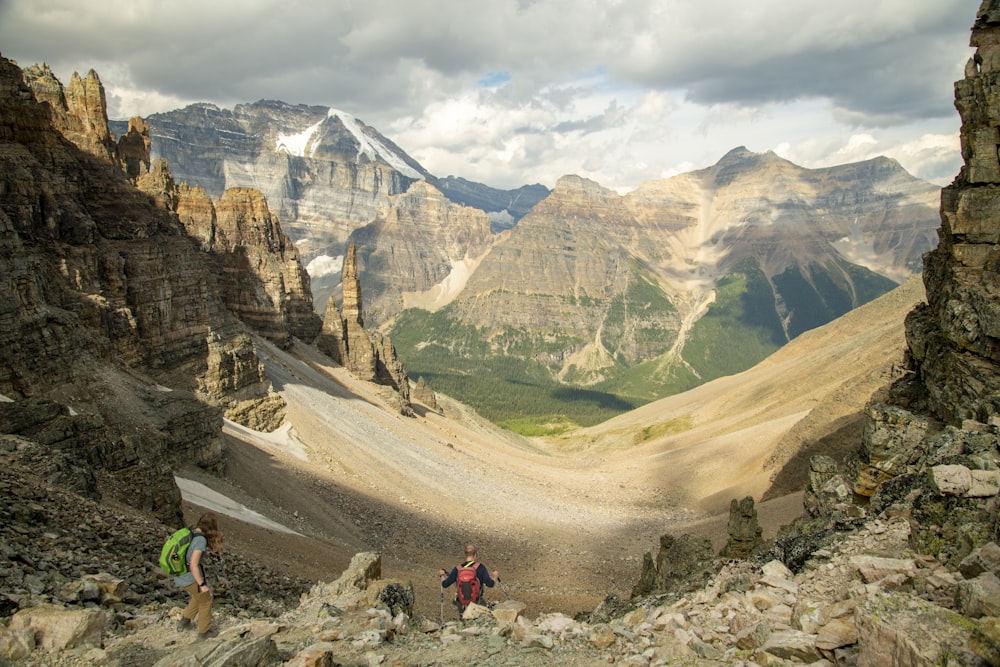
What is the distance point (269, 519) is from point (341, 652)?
24.5 metres

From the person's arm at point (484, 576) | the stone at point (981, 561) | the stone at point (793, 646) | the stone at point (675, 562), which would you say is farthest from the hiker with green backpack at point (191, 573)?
the stone at point (675, 562)

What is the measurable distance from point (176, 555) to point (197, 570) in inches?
25.8

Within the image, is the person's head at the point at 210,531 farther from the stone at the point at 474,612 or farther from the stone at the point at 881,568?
the stone at the point at 881,568

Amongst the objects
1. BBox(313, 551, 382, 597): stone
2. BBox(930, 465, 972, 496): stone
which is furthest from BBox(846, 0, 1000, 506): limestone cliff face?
BBox(313, 551, 382, 597): stone

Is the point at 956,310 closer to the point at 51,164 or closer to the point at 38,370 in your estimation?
the point at 38,370

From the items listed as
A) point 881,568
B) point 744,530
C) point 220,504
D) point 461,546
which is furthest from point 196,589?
point 461,546

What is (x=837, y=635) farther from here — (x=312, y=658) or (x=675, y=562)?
(x=675, y=562)

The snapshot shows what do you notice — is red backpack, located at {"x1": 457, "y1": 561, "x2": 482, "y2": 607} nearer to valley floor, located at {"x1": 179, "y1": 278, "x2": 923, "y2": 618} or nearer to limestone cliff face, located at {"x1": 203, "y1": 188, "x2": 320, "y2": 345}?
valley floor, located at {"x1": 179, "y1": 278, "x2": 923, "y2": 618}

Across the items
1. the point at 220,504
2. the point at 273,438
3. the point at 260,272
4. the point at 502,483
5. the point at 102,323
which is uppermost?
the point at 260,272

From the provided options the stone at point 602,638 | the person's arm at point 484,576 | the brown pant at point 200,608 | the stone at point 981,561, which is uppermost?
the stone at point 981,561

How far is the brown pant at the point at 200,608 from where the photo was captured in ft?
41.7

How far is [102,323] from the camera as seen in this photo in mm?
42625

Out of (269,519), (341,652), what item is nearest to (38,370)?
(269,519)

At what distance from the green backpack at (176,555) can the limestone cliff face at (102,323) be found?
8.41 meters
